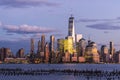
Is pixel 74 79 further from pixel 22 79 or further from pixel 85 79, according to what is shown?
pixel 22 79

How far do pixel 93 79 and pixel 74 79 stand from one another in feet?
21.2

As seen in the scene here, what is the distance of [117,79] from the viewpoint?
119 m

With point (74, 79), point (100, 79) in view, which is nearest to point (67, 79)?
point (74, 79)

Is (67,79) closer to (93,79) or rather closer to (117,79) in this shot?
(93,79)

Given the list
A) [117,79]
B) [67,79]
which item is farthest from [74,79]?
[117,79]

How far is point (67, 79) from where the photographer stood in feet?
398

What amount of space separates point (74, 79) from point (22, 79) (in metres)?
16.6

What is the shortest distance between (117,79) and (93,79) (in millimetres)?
7356

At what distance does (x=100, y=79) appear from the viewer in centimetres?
12175

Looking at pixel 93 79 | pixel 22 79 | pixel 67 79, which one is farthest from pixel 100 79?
pixel 22 79

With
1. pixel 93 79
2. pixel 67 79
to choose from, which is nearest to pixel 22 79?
pixel 67 79

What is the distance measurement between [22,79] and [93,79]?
2186 centimetres

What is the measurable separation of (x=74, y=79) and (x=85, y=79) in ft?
12.0

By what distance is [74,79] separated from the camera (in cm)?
12275
